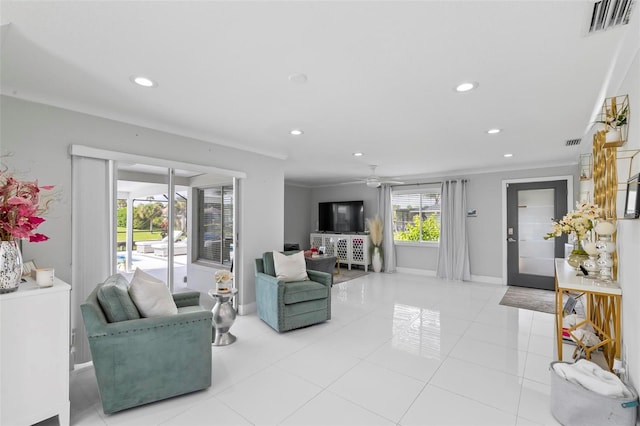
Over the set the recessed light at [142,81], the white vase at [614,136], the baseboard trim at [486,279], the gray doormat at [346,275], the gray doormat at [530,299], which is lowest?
the gray doormat at [346,275]

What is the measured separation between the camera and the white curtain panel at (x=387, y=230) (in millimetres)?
7227

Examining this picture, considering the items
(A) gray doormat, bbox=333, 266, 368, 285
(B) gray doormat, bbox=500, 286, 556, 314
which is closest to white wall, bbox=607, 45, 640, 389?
(B) gray doormat, bbox=500, 286, 556, 314

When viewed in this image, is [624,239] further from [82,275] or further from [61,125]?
[61,125]

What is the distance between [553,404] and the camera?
1.97 m

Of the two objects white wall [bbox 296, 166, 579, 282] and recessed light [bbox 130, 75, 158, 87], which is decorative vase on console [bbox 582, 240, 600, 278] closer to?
white wall [bbox 296, 166, 579, 282]

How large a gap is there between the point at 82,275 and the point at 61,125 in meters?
1.34

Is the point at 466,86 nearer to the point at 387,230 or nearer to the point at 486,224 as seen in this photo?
the point at 486,224

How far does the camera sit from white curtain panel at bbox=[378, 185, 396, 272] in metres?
7.23

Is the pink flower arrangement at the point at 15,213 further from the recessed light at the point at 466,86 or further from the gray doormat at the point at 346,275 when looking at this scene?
the gray doormat at the point at 346,275

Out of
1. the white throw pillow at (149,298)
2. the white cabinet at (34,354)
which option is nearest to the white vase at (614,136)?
the white throw pillow at (149,298)

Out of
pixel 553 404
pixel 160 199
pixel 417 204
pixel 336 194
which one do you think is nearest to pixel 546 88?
pixel 553 404

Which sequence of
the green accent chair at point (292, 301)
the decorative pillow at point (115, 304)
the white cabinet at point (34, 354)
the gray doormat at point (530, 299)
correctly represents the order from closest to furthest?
the white cabinet at point (34, 354) < the decorative pillow at point (115, 304) < the green accent chair at point (292, 301) < the gray doormat at point (530, 299)

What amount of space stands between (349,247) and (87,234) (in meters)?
5.81

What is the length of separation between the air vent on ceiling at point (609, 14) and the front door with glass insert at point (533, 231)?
4.72 m
